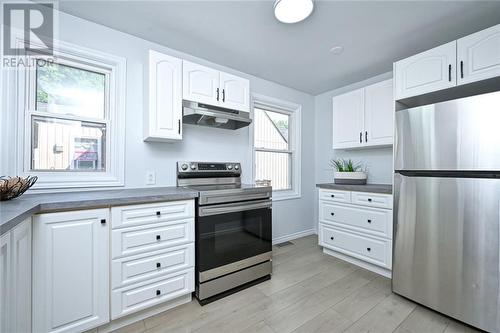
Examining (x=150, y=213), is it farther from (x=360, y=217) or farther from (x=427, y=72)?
(x=427, y=72)

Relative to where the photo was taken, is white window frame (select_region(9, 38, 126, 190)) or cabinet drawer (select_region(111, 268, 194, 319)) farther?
white window frame (select_region(9, 38, 126, 190))

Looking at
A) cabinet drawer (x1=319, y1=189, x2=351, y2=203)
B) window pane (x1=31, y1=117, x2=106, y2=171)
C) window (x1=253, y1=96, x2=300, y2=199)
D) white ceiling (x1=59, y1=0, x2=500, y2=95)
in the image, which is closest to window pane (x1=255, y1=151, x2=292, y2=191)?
window (x1=253, y1=96, x2=300, y2=199)

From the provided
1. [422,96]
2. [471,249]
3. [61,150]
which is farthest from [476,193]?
[61,150]

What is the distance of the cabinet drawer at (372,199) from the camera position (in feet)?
7.22

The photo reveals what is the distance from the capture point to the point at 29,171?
170 centimetres

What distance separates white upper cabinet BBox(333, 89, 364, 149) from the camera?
2768 millimetres

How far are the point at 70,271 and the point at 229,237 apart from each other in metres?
1.14

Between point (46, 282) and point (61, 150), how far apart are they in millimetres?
1124

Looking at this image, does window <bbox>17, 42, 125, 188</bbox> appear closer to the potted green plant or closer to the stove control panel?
the stove control panel

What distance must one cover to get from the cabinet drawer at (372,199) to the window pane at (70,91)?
2.86 meters

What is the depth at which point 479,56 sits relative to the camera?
1627mm

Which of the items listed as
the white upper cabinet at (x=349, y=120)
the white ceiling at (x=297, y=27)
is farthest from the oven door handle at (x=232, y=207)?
the white ceiling at (x=297, y=27)

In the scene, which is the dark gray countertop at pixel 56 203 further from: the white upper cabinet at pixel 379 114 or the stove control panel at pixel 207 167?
the white upper cabinet at pixel 379 114

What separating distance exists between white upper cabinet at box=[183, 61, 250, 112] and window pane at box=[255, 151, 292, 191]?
1013mm
